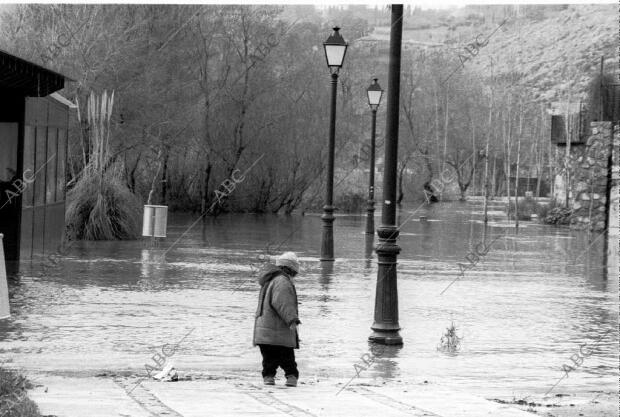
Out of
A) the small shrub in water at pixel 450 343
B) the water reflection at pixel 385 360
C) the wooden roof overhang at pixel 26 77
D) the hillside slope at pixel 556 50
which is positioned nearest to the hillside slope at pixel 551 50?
the hillside slope at pixel 556 50

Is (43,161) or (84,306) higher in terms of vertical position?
(43,161)

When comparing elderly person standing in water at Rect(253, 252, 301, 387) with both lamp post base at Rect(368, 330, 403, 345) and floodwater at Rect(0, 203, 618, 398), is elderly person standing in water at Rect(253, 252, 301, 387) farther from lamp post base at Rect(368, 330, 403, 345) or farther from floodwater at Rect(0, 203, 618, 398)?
lamp post base at Rect(368, 330, 403, 345)

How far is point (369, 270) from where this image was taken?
23641mm

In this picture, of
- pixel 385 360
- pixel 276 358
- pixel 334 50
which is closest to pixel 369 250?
pixel 334 50

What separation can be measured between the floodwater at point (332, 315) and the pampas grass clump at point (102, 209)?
31.9 inches

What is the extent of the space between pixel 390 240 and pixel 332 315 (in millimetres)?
3003

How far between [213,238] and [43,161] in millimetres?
11101

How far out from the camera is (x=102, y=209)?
29031 millimetres

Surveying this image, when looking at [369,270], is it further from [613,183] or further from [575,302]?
[613,183]

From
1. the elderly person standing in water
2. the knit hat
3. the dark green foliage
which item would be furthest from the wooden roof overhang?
the dark green foliage

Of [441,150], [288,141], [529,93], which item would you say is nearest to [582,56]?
[529,93]

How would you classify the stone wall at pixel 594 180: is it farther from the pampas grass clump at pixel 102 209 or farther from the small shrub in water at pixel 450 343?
the small shrub in water at pixel 450 343

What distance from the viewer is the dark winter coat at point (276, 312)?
1016 cm

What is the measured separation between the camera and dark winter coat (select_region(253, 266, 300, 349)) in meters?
10.2
